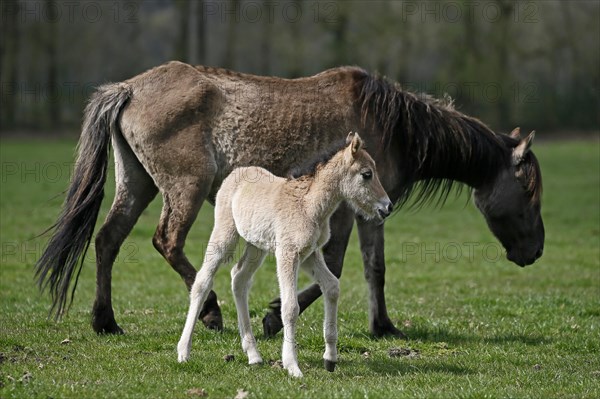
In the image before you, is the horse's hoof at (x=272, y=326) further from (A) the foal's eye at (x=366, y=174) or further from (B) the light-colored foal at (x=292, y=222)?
(A) the foal's eye at (x=366, y=174)

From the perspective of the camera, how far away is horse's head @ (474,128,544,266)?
9078 millimetres

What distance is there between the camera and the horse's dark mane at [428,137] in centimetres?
858

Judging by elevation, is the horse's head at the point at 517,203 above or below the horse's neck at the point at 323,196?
below

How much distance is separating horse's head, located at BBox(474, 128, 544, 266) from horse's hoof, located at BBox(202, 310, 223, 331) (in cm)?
329

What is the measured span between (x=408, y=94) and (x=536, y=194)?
1828 millimetres

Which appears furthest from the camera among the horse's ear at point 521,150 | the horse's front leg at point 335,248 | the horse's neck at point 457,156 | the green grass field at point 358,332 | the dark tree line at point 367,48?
the dark tree line at point 367,48

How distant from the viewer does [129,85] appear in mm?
8422

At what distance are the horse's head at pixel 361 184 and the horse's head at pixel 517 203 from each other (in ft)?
10.1

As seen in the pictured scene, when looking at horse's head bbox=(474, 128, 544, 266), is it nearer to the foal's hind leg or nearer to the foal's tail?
the foal's hind leg

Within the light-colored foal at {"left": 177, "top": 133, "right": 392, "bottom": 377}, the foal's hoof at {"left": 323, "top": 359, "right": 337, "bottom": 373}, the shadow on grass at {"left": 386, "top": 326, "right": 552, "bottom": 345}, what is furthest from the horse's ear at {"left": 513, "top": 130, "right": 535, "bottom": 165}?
the foal's hoof at {"left": 323, "top": 359, "right": 337, "bottom": 373}

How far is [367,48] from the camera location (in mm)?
44156

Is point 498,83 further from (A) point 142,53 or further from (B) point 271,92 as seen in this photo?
(B) point 271,92

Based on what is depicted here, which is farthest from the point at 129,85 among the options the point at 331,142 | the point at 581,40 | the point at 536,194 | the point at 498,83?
the point at 581,40

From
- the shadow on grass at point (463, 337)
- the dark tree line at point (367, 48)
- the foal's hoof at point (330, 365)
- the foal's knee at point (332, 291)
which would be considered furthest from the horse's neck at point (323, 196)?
the dark tree line at point (367, 48)
